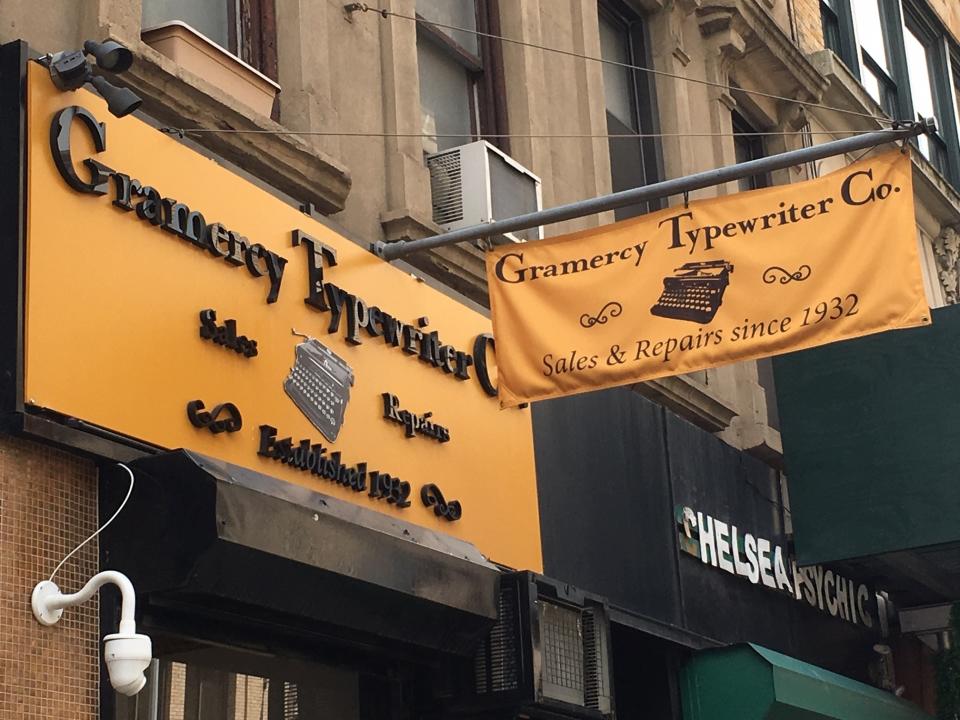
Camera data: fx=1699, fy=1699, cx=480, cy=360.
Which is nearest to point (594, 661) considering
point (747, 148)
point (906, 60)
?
point (747, 148)

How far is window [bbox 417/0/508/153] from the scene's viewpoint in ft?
39.6

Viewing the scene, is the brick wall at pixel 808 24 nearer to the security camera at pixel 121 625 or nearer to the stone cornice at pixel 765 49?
the stone cornice at pixel 765 49

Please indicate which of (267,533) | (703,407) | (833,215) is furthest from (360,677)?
(703,407)

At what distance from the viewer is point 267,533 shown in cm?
770

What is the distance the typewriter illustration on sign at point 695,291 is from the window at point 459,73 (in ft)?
10.7

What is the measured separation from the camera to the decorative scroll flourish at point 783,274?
8773 mm

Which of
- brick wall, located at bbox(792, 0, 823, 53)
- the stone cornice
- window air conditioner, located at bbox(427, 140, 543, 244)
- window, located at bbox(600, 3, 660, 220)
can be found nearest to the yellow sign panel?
window air conditioner, located at bbox(427, 140, 543, 244)

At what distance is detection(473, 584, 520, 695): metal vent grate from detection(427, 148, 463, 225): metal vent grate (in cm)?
274

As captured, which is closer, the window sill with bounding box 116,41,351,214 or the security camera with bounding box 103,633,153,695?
the security camera with bounding box 103,633,153,695

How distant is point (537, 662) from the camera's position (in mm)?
9500

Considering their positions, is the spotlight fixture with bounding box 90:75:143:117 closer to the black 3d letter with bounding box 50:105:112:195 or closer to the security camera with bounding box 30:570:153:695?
the black 3d letter with bounding box 50:105:112:195

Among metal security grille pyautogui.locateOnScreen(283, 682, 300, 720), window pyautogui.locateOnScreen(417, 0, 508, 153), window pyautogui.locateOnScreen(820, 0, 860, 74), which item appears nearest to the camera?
metal security grille pyautogui.locateOnScreen(283, 682, 300, 720)

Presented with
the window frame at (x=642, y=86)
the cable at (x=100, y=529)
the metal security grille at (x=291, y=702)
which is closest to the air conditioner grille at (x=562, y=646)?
the metal security grille at (x=291, y=702)

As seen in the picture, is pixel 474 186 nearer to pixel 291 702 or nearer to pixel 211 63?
pixel 211 63
